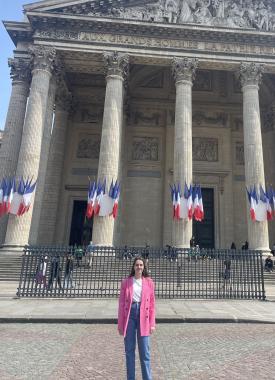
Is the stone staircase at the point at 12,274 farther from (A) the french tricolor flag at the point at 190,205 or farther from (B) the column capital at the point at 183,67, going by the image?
(B) the column capital at the point at 183,67

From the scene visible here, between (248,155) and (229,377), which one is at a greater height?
(248,155)

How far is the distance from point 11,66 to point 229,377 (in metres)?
23.9

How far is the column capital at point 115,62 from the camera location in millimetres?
21438

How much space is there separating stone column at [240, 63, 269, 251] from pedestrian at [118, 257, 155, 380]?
16.5m

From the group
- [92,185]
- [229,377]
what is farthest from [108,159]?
[229,377]

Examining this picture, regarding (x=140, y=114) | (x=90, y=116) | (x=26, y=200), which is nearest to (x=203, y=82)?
(x=140, y=114)

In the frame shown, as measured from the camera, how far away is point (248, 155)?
2084cm

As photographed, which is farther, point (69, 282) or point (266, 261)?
point (266, 261)

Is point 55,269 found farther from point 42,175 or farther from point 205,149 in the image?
point 205,149

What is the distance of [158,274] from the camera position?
42.6ft

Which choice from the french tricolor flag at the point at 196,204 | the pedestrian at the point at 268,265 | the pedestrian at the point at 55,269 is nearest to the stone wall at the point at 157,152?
the french tricolor flag at the point at 196,204

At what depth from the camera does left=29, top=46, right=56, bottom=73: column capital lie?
20.9 m

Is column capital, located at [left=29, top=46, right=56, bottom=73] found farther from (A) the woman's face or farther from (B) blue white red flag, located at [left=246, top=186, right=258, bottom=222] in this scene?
(A) the woman's face

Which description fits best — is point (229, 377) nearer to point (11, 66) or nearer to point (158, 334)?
point (158, 334)
